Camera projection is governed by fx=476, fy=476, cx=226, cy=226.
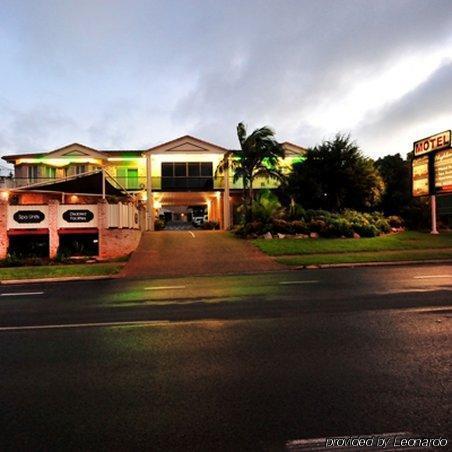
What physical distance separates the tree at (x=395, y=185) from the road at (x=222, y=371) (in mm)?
23829

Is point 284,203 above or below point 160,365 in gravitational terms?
above

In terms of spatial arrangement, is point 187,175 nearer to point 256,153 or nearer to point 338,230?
point 256,153

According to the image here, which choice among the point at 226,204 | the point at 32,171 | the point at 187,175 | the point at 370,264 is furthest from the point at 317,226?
the point at 32,171

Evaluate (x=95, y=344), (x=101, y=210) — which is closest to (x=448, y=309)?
(x=95, y=344)

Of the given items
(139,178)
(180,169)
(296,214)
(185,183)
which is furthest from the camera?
(139,178)

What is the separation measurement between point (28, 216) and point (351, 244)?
49.6ft

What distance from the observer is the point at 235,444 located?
139 inches

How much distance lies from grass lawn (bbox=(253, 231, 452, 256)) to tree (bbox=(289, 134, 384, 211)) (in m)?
6.08

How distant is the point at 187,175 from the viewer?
38.6 metres

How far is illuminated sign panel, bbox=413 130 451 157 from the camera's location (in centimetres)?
2572

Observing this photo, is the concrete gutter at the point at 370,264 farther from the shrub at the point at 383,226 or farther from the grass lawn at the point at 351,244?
the shrub at the point at 383,226

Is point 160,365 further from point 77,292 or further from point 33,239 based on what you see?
point 33,239

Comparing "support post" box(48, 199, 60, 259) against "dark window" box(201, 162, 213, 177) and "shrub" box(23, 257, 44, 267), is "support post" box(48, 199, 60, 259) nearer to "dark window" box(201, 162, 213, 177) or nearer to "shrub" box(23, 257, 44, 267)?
"shrub" box(23, 257, 44, 267)

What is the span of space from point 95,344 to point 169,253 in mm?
15549
